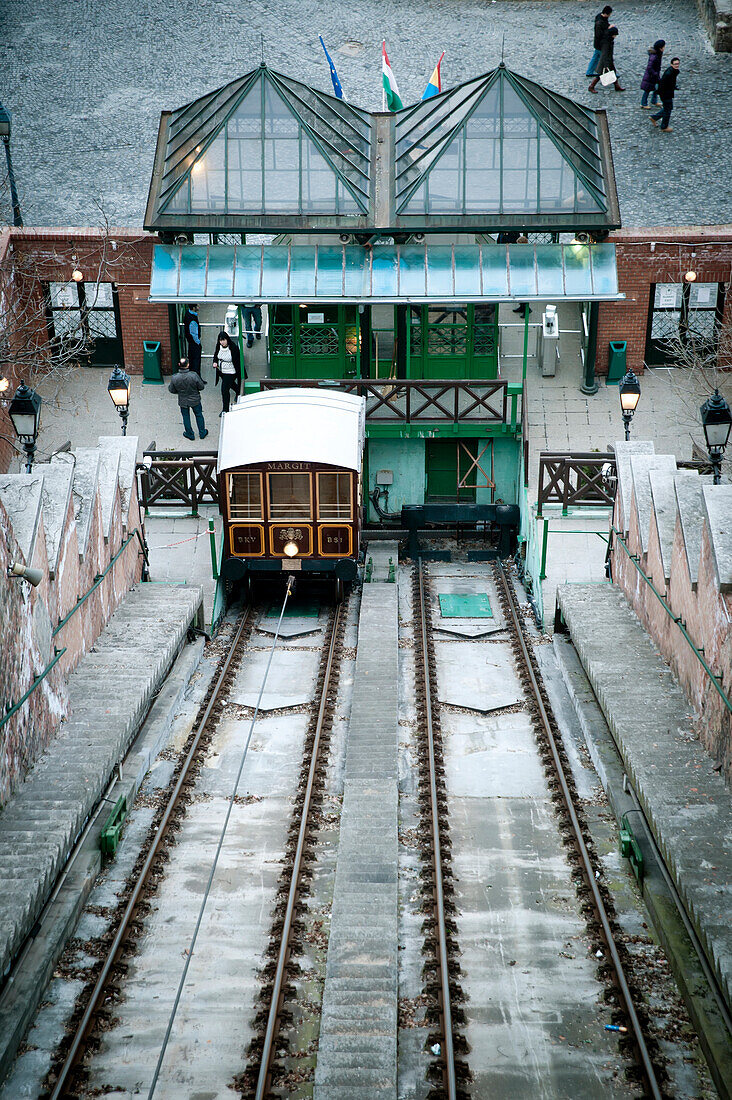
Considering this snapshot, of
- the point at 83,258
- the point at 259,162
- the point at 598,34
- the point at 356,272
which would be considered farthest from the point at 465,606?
the point at 598,34

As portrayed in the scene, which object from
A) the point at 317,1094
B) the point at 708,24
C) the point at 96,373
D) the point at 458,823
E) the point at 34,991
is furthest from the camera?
the point at 708,24

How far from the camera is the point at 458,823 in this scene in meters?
12.5

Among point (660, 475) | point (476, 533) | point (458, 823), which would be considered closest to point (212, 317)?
point (476, 533)

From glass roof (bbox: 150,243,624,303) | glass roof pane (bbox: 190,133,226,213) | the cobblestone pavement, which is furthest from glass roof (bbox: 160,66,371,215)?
the cobblestone pavement

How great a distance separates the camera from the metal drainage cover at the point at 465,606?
1925 centimetres

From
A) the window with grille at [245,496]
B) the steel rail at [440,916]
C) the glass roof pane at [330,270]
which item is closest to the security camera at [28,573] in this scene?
the steel rail at [440,916]

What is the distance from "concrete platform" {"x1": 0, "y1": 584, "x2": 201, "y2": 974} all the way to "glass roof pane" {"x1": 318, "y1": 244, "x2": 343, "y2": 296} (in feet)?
25.8

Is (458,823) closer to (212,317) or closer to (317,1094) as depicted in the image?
(317,1094)

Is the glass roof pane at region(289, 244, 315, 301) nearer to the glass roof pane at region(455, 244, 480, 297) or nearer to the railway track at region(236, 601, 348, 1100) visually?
the glass roof pane at region(455, 244, 480, 297)

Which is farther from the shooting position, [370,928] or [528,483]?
[528,483]

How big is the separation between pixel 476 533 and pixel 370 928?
1390cm

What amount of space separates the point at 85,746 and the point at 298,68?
2684cm

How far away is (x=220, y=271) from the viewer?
72.3 ft

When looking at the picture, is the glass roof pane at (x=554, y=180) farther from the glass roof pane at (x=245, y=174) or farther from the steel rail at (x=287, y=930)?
the steel rail at (x=287, y=930)
